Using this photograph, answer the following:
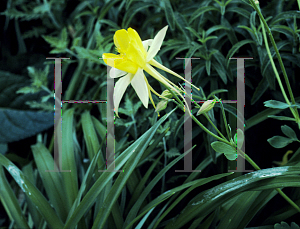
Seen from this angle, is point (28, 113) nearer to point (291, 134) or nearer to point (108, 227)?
point (108, 227)

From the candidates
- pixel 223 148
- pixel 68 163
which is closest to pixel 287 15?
pixel 223 148

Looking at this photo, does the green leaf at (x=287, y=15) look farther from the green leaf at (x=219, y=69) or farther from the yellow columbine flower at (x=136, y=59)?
the yellow columbine flower at (x=136, y=59)

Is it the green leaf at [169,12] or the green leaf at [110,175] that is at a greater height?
the green leaf at [169,12]

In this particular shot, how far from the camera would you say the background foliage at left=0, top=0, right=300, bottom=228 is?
22.1 inches

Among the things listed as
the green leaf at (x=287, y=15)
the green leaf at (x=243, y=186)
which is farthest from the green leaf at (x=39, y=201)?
the green leaf at (x=287, y=15)

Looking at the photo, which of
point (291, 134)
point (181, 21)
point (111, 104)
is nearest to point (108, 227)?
point (111, 104)

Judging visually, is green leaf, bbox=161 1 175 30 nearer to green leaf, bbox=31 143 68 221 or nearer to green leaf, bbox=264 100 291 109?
green leaf, bbox=264 100 291 109

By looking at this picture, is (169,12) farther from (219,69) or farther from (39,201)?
(39,201)

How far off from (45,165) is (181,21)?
26.0 inches

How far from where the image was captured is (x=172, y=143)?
76 cm

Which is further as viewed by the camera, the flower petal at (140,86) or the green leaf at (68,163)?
the green leaf at (68,163)

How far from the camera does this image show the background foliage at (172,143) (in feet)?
1.85

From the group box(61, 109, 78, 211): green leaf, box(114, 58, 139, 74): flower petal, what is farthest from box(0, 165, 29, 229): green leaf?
box(114, 58, 139, 74): flower petal

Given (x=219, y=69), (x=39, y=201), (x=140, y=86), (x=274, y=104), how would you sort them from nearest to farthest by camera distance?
1. (x=140, y=86)
2. (x=274, y=104)
3. (x=39, y=201)
4. (x=219, y=69)
